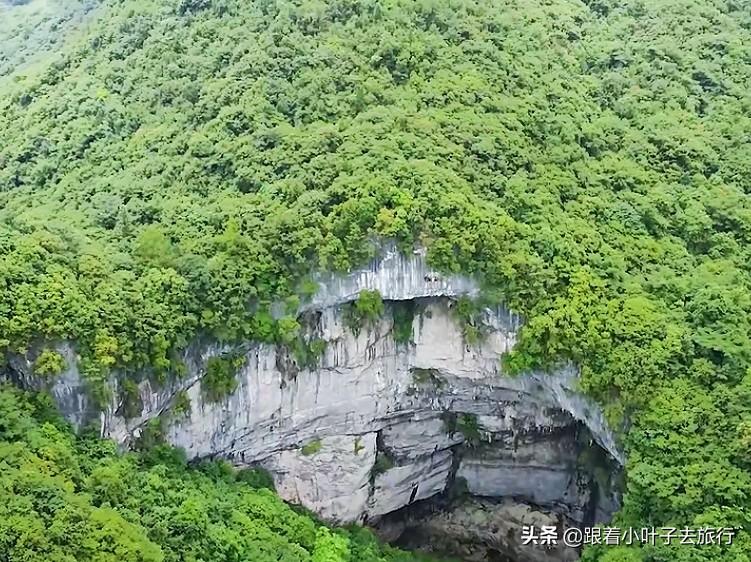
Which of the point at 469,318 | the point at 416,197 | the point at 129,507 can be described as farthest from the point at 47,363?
the point at 469,318

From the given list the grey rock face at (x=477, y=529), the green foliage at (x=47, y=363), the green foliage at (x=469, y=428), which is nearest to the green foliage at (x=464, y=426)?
the green foliage at (x=469, y=428)

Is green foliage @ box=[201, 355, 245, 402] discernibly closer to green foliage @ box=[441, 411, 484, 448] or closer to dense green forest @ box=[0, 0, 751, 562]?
dense green forest @ box=[0, 0, 751, 562]

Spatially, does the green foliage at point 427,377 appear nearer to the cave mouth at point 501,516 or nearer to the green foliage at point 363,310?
the green foliage at point 363,310

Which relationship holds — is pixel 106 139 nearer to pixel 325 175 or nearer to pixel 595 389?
pixel 325 175

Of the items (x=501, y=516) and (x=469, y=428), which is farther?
(x=501, y=516)

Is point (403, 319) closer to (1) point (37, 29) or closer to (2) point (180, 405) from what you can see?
(2) point (180, 405)

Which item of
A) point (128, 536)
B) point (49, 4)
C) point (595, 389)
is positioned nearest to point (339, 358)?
point (595, 389)
